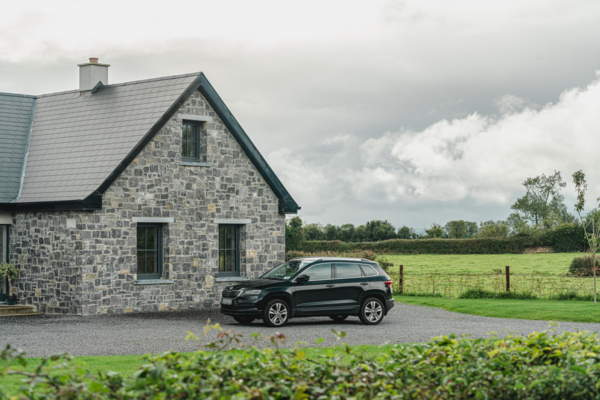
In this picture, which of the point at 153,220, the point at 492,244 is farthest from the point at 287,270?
the point at 492,244

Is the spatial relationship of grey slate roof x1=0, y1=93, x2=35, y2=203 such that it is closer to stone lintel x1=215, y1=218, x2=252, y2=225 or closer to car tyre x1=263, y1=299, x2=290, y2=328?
stone lintel x1=215, y1=218, x2=252, y2=225

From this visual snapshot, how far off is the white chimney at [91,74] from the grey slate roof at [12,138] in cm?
229

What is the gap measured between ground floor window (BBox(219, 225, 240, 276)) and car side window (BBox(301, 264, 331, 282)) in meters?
5.55

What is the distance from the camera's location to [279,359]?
5098 millimetres

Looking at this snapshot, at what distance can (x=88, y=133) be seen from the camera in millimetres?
20516

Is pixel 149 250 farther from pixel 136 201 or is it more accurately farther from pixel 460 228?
pixel 460 228

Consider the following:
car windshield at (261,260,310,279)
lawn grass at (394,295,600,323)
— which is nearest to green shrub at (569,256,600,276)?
lawn grass at (394,295,600,323)

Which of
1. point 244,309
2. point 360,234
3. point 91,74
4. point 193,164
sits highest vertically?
point 91,74

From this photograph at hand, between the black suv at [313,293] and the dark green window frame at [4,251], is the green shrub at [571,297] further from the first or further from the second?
the dark green window frame at [4,251]

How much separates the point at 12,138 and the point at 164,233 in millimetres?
6762

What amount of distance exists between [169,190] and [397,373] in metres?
15.0

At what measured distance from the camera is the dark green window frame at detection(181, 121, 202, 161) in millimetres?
20000

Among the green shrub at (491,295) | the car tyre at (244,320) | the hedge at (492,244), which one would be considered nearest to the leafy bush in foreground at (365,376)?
the car tyre at (244,320)

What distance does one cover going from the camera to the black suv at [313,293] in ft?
49.7
